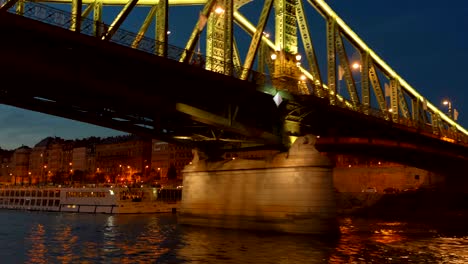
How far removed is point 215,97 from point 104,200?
45.9 m

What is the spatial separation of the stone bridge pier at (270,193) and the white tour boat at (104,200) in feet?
102

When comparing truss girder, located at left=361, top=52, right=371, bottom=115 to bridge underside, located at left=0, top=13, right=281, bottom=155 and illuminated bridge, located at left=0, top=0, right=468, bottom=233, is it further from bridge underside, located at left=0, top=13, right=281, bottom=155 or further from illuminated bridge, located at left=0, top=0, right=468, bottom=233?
bridge underside, located at left=0, top=13, right=281, bottom=155

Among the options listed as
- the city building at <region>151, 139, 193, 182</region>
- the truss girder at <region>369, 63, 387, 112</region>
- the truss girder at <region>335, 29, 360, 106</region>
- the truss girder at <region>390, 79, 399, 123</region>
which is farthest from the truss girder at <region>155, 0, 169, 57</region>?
the city building at <region>151, 139, 193, 182</region>

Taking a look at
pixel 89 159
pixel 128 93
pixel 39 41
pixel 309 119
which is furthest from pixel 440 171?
pixel 89 159

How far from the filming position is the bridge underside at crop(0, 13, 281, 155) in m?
25.0

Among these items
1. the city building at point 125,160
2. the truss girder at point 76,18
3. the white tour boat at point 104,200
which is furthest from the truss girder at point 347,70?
the city building at point 125,160

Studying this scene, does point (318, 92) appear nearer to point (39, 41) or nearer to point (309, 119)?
point (309, 119)

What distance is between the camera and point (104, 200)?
Result: 252ft

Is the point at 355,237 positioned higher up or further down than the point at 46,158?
further down

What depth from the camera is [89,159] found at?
17975 centimetres

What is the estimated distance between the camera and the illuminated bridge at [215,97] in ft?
87.0

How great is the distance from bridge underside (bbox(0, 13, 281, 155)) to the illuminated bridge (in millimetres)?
71

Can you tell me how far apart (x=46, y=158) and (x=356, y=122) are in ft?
554

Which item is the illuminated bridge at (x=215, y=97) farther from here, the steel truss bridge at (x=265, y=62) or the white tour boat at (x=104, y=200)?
the white tour boat at (x=104, y=200)
